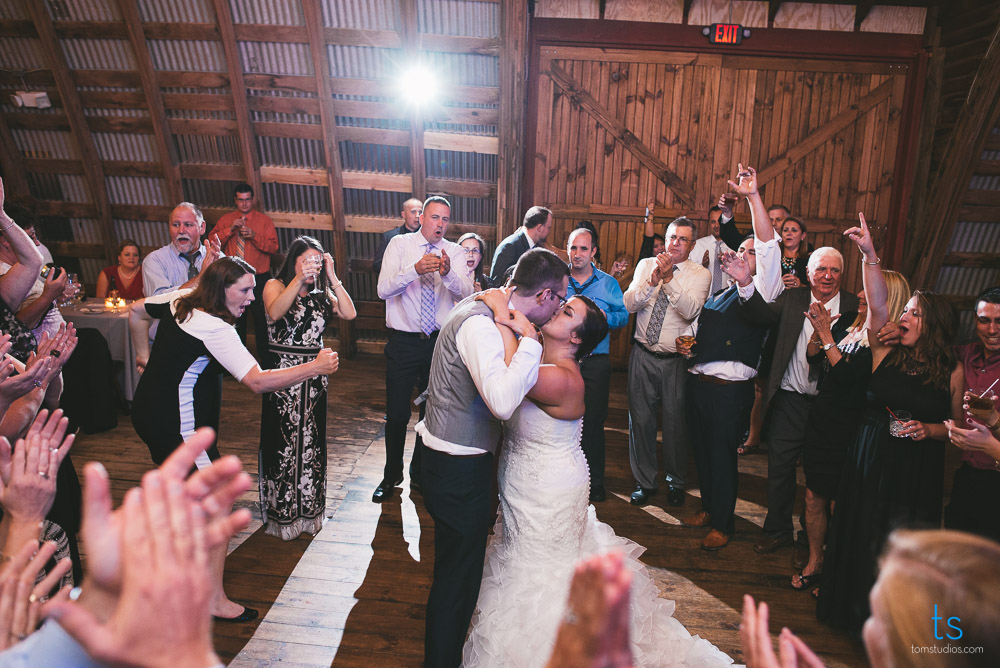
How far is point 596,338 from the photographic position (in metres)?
2.54

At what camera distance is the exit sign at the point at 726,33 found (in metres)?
6.35

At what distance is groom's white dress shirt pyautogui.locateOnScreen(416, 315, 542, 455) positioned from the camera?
217 centimetres

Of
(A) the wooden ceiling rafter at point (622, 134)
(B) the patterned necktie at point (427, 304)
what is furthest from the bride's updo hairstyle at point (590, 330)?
(A) the wooden ceiling rafter at point (622, 134)

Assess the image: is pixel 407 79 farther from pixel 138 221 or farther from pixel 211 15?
pixel 138 221

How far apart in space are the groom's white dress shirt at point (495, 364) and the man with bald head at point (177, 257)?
314cm

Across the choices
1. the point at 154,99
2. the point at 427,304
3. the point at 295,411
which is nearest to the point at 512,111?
the point at 427,304

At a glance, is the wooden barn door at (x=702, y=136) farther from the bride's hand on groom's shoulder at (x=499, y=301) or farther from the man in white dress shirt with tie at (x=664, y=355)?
the bride's hand on groom's shoulder at (x=499, y=301)

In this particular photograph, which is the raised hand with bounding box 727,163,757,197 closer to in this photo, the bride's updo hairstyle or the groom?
the bride's updo hairstyle

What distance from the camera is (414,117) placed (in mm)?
6293

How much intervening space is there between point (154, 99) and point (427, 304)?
423 cm

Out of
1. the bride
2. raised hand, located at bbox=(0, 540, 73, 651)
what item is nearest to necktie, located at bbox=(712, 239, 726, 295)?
the bride

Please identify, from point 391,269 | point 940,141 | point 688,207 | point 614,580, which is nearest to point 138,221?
point 391,269

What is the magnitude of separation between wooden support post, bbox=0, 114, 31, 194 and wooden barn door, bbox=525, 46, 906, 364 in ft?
17.5

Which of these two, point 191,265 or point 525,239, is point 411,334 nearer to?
point 525,239
